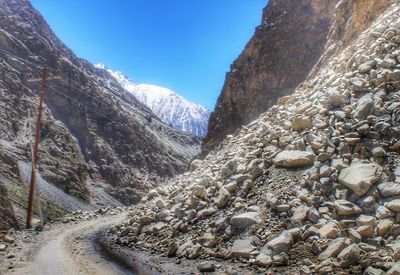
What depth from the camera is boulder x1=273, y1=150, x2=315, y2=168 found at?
45.2 feet

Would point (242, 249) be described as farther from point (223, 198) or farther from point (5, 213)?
point (5, 213)

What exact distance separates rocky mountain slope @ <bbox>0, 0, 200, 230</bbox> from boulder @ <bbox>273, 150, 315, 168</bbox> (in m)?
48.2

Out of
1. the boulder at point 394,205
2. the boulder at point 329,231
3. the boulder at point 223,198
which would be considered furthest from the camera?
the boulder at point 223,198

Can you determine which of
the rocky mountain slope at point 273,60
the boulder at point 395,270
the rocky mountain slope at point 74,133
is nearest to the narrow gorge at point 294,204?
the boulder at point 395,270

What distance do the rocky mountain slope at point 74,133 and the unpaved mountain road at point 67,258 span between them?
37948 mm

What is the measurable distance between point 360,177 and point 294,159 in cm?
318

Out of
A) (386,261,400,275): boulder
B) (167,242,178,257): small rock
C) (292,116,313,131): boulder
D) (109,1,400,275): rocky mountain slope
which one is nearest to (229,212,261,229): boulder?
(109,1,400,275): rocky mountain slope

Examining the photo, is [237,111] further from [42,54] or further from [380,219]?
[42,54]

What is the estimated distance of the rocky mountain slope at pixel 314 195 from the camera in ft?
32.8

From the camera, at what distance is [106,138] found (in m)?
109

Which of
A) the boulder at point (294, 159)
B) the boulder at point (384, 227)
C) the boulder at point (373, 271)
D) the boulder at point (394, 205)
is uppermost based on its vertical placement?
the boulder at point (294, 159)

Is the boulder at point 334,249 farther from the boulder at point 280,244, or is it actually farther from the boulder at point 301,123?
the boulder at point 301,123

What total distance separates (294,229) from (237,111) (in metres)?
42.4

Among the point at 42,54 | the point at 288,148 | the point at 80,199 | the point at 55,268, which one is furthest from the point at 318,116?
the point at 42,54
